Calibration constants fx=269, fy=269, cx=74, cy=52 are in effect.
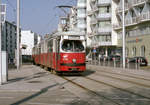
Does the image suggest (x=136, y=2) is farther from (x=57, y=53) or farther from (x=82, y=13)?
(x=82, y=13)

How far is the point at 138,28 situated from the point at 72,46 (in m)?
34.1

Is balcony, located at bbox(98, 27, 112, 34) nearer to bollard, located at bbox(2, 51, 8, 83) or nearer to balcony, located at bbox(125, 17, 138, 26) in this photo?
balcony, located at bbox(125, 17, 138, 26)

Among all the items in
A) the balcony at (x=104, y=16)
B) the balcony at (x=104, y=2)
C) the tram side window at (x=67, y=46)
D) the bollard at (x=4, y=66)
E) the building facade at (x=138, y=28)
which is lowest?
the bollard at (x=4, y=66)

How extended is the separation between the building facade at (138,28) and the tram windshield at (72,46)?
29.2 meters

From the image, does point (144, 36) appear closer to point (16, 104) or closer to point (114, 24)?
point (114, 24)

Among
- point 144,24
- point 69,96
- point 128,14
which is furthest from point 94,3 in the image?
point 69,96

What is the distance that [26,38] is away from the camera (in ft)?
465

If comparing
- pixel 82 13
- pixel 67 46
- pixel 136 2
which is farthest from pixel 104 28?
pixel 67 46

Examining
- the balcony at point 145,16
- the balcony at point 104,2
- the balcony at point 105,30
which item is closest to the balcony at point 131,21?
the balcony at point 145,16

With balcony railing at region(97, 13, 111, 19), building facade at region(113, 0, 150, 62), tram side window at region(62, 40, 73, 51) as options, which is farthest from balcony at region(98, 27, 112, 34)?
tram side window at region(62, 40, 73, 51)

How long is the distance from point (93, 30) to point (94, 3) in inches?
300

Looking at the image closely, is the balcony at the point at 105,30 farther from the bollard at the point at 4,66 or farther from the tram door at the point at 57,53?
the bollard at the point at 4,66

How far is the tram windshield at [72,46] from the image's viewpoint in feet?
64.5

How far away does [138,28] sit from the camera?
169 feet
